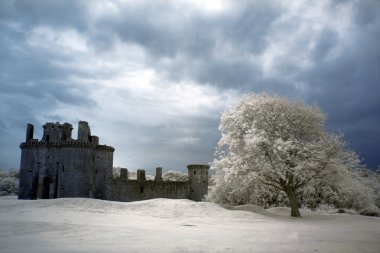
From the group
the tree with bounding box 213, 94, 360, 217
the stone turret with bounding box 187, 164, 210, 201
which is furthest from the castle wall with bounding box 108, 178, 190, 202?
the tree with bounding box 213, 94, 360, 217

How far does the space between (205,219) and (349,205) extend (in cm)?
1968

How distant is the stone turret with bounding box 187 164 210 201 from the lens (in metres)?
51.1

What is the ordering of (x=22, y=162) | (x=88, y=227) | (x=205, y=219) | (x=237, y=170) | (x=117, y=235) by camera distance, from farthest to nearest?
1. (x=22, y=162)
2. (x=237, y=170)
3. (x=205, y=219)
4. (x=88, y=227)
5. (x=117, y=235)

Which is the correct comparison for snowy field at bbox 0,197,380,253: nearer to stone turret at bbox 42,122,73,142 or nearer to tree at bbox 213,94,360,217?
tree at bbox 213,94,360,217

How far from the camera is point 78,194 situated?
140ft

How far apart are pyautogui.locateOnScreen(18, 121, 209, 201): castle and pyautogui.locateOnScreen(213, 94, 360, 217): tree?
866 inches

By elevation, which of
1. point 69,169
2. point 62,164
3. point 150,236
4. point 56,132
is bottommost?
point 150,236

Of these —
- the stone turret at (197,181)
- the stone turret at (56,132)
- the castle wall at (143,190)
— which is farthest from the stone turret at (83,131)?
the stone turret at (197,181)

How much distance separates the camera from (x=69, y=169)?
43.2 meters

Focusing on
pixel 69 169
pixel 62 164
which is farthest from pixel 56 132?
pixel 69 169

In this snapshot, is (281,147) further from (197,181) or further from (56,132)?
(56,132)

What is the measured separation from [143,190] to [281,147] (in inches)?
1100

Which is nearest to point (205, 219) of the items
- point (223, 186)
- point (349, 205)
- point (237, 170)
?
point (237, 170)

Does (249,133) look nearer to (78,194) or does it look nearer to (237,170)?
(237,170)
